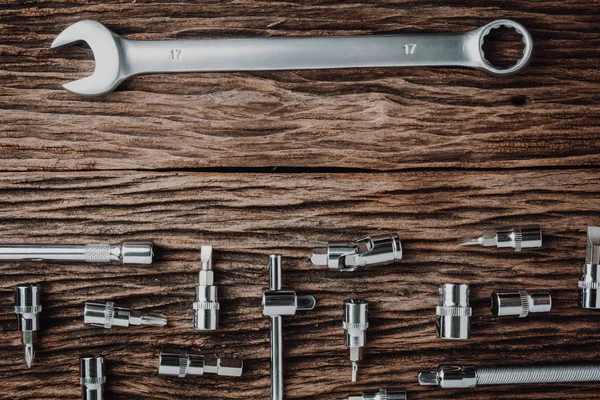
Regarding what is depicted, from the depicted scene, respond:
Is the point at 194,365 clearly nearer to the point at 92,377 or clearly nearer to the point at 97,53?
the point at 92,377

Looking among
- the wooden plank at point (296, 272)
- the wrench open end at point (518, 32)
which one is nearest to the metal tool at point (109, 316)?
the wooden plank at point (296, 272)

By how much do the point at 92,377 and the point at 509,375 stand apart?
0.63 metres

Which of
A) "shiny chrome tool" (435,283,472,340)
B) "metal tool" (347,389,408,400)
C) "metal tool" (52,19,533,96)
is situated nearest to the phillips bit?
"metal tool" (347,389,408,400)

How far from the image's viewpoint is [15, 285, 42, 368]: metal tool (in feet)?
3.17

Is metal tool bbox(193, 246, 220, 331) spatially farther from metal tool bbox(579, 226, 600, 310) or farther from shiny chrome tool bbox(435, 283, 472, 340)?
metal tool bbox(579, 226, 600, 310)

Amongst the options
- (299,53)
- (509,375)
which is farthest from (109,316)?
(509,375)

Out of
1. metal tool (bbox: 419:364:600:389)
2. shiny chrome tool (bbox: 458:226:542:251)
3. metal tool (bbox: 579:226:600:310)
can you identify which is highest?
shiny chrome tool (bbox: 458:226:542:251)

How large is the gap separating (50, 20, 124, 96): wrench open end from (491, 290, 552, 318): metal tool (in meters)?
0.66

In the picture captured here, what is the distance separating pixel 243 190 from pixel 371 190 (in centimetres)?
20

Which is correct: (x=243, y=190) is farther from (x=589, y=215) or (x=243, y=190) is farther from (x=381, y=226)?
(x=589, y=215)

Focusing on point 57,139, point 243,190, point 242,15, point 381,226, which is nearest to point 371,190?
point 381,226

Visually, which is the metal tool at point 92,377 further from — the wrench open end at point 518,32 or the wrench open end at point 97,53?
the wrench open end at point 518,32

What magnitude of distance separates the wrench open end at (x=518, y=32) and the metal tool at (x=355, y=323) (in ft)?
1.32

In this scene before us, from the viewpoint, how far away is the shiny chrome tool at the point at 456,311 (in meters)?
0.97
